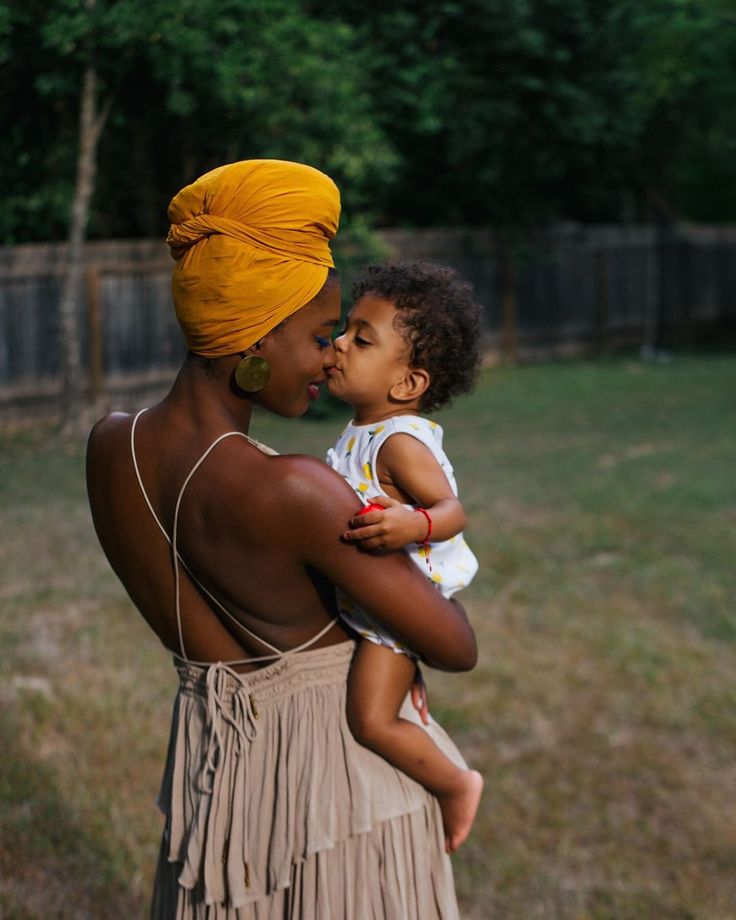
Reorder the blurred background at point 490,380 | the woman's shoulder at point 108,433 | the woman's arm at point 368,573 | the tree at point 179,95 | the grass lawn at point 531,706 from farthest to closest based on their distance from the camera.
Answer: the tree at point 179,95 < the blurred background at point 490,380 < the grass lawn at point 531,706 < the woman's shoulder at point 108,433 < the woman's arm at point 368,573

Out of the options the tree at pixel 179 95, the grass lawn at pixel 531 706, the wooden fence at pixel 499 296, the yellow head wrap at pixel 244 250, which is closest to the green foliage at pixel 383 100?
the tree at pixel 179 95

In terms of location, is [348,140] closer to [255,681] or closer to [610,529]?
[610,529]

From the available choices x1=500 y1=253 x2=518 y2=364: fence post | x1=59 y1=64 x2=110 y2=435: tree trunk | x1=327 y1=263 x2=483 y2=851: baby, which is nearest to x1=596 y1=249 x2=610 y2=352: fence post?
x1=500 y1=253 x2=518 y2=364: fence post

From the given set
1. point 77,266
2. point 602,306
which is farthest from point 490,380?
Result: point 77,266

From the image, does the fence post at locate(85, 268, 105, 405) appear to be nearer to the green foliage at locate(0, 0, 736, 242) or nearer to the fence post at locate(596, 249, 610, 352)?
the green foliage at locate(0, 0, 736, 242)

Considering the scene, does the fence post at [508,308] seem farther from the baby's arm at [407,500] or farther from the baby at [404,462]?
the baby's arm at [407,500]

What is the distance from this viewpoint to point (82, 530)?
333 inches

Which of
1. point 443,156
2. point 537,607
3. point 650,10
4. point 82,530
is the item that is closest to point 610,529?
point 537,607

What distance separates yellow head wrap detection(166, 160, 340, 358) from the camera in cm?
202

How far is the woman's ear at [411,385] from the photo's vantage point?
2539 mm

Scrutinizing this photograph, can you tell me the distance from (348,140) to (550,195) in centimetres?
783

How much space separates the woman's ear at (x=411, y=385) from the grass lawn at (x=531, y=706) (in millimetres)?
2280

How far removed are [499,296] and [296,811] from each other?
691 inches

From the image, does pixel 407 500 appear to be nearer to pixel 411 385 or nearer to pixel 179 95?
pixel 411 385
